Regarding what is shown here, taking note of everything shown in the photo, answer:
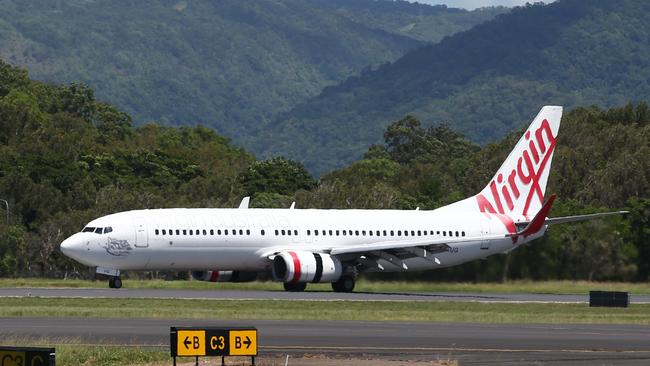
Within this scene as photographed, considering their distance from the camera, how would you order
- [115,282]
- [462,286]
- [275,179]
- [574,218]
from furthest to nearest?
[275,179] < [462,286] < [115,282] < [574,218]

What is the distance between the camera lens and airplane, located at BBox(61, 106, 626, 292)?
215ft

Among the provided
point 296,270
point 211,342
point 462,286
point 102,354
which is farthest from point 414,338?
point 462,286

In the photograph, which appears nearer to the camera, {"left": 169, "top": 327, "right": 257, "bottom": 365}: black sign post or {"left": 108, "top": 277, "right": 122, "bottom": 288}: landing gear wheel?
{"left": 169, "top": 327, "right": 257, "bottom": 365}: black sign post

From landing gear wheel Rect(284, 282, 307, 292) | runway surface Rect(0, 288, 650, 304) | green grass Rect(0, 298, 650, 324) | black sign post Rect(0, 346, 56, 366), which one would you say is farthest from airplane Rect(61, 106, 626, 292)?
black sign post Rect(0, 346, 56, 366)

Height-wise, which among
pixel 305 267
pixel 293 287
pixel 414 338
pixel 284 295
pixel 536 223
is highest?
pixel 536 223

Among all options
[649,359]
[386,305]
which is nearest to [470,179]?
[386,305]

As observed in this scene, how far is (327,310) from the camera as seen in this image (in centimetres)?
5141

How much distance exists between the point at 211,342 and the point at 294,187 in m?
115

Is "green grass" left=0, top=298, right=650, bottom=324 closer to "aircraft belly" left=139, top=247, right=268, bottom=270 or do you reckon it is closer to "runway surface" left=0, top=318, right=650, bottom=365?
"runway surface" left=0, top=318, right=650, bottom=365

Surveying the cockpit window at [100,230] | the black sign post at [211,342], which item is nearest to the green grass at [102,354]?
the black sign post at [211,342]

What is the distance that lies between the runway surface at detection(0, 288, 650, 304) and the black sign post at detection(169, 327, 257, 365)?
29838 millimetres

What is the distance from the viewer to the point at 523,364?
30.9 m

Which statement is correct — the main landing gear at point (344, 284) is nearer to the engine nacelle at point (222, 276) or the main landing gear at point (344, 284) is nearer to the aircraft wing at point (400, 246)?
the aircraft wing at point (400, 246)

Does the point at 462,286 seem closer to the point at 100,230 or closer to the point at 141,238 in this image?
the point at 141,238
